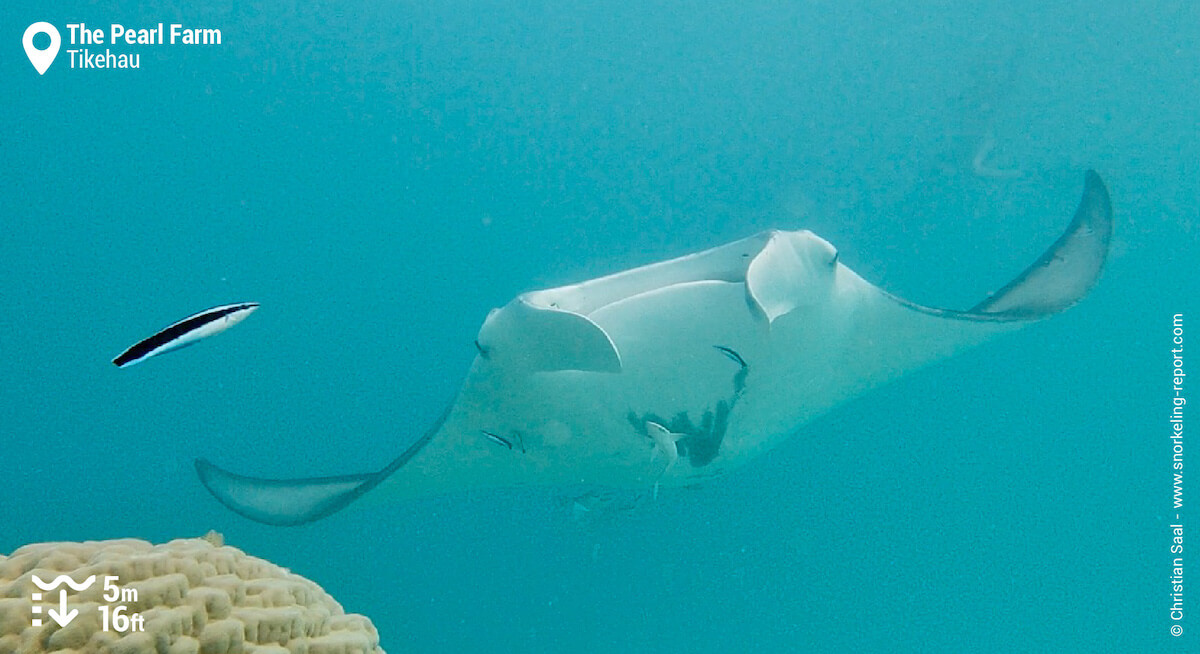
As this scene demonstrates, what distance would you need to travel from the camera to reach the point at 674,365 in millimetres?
2934

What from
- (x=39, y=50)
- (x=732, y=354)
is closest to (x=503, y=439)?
(x=732, y=354)

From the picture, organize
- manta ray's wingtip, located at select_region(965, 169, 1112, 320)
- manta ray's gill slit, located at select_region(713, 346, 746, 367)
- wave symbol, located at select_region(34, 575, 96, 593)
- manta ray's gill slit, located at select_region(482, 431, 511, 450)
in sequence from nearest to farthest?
wave symbol, located at select_region(34, 575, 96, 593)
manta ray's gill slit, located at select_region(713, 346, 746, 367)
manta ray's gill slit, located at select_region(482, 431, 511, 450)
manta ray's wingtip, located at select_region(965, 169, 1112, 320)

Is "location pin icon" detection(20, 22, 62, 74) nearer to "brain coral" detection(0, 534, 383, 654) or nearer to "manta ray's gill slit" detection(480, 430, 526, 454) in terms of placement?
"manta ray's gill slit" detection(480, 430, 526, 454)

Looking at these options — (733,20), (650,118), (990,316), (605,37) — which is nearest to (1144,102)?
(733,20)

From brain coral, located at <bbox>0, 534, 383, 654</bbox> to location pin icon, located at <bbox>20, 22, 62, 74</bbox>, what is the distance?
9.10m

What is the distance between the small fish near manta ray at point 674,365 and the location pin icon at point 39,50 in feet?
26.5

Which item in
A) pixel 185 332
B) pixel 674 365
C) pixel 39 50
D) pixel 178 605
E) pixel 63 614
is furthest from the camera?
pixel 39 50

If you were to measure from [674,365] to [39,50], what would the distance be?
1177 centimetres

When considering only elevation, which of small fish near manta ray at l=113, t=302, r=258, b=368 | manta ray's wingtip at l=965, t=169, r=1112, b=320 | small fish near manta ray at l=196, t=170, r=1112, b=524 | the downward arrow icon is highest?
manta ray's wingtip at l=965, t=169, r=1112, b=320

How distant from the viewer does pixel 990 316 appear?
366cm

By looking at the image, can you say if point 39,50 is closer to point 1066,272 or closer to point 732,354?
point 732,354

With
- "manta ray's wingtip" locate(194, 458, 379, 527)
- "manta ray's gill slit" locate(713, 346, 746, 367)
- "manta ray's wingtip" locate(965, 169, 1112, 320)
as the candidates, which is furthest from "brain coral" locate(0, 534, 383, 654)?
"manta ray's wingtip" locate(965, 169, 1112, 320)

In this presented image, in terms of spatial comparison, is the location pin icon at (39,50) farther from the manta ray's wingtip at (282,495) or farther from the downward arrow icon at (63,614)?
the downward arrow icon at (63,614)

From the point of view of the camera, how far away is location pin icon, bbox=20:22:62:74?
358 inches
